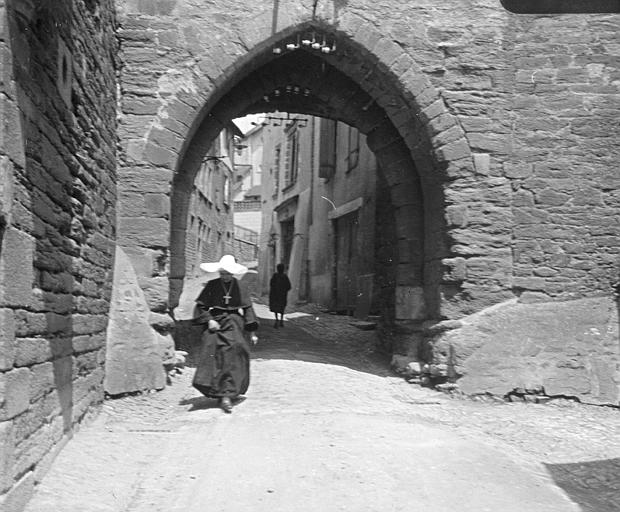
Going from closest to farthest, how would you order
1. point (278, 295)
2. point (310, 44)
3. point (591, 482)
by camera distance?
point (591, 482)
point (310, 44)
point (278, 295)

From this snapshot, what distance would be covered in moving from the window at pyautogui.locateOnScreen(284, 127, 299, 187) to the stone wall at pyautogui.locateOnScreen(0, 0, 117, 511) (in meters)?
16.5

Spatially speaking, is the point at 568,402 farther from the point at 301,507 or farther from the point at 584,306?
the point at 301,507

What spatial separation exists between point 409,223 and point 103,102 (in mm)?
3902

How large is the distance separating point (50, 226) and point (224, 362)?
264cm

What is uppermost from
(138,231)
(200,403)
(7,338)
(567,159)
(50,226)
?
(567,159)

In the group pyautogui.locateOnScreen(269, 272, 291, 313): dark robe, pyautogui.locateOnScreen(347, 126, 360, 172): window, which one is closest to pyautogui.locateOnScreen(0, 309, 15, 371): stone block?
pyautogui.locateOnScreen(269, 272, 291, 313): dark robe

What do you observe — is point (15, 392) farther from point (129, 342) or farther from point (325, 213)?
point (325, 213)

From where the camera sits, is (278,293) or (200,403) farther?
A: (278,293)

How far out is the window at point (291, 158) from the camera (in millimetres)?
23116

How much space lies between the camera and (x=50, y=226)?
14.6ft

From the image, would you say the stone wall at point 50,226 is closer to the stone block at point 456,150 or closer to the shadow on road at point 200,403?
the shadow on road at point 200,403

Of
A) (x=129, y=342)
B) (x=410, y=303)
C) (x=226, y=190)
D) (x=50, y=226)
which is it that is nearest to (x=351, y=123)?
(x=410, y=303)

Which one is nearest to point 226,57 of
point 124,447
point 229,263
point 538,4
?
point 229,263

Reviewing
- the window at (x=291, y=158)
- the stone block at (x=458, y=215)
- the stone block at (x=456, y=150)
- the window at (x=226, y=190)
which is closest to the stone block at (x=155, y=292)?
the stone block at (x=458, y=215)
